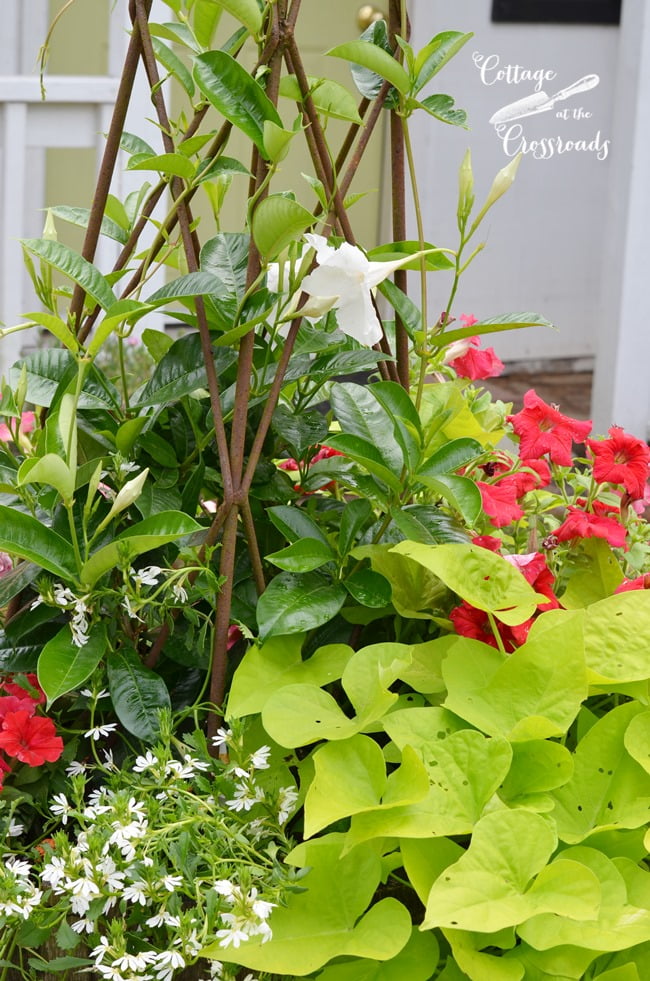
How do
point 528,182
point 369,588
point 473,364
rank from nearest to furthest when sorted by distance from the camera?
point 369,588 → point 473,364 → point 528,182

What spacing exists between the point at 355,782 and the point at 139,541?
0.71 feet

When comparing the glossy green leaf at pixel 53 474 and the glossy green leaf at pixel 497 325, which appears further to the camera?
the glossy green leaf at pixel 497 325

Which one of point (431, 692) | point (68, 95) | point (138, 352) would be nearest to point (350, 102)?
point (431, 692)

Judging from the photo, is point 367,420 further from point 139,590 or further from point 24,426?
point 24,426

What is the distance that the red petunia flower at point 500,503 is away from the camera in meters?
0.99

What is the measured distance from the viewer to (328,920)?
74cm

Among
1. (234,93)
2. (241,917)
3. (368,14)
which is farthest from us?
(368,14)

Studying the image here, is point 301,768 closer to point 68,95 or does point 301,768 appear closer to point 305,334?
point 305,334

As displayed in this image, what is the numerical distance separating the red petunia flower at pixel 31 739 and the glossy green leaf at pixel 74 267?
31 cm

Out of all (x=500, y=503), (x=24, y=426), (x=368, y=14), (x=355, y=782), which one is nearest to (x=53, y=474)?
(x=355, y=782)

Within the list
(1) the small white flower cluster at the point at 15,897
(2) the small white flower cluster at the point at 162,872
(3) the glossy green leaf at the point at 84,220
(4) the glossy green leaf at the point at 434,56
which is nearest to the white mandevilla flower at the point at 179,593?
(2) the small white flower cluster at the point at 162,872

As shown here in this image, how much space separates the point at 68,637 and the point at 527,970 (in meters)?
0.39

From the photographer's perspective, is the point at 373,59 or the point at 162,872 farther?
the point at 373,59

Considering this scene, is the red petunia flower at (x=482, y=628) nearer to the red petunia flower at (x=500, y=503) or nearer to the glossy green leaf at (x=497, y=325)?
the red petunia flower at (x=500, y=503)
